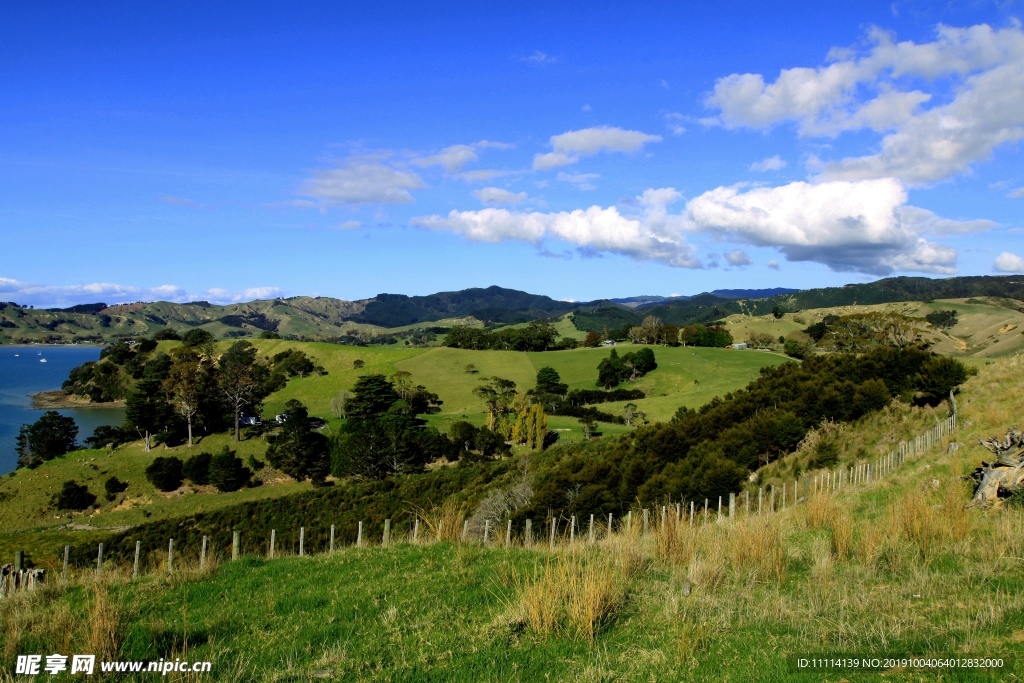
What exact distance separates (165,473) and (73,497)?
7380 millimetres

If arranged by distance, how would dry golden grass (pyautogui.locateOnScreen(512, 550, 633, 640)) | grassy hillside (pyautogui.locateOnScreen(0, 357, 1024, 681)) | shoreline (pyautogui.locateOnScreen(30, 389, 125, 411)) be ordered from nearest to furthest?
grassy hillside (pyautogui.locateOnScreen(0, 357, 1024, 681)), dry golden grass (pyautogui.locateOnScreen(512, 550, 633, 640)), shoreline (pyautogui.locateOnScreen(30, 389, 125, 411))

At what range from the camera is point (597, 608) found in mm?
5832

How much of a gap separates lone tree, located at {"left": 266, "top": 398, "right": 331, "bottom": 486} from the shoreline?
271 ft

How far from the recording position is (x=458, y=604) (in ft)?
21.9

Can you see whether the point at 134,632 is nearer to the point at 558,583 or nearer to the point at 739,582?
the point at 558,583

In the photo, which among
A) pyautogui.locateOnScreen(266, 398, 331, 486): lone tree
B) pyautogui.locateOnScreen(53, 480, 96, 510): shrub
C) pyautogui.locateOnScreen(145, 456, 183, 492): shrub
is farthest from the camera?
pyautogui.locateOnScreen(266, 398, 331, 486): lone tree

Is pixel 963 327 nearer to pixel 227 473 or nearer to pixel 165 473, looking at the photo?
pixel 227 473

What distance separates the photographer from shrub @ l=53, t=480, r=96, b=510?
5400 cm

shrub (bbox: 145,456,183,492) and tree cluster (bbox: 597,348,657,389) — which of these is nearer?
shrub (bbox: 145,456,183,492)

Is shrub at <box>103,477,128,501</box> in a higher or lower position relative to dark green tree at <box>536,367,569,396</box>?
lower

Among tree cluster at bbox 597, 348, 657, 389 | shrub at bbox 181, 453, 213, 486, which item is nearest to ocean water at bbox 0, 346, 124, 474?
shrub at bbox 181, 453, 213, 486

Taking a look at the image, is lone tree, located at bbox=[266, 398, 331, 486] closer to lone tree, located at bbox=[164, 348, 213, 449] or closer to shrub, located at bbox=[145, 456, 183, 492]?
shrub, located at bbox=[145, 456, 183, 492]

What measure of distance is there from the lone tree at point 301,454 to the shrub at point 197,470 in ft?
20.9

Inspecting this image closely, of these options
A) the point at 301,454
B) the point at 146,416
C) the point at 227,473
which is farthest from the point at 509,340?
the point at 227,473
